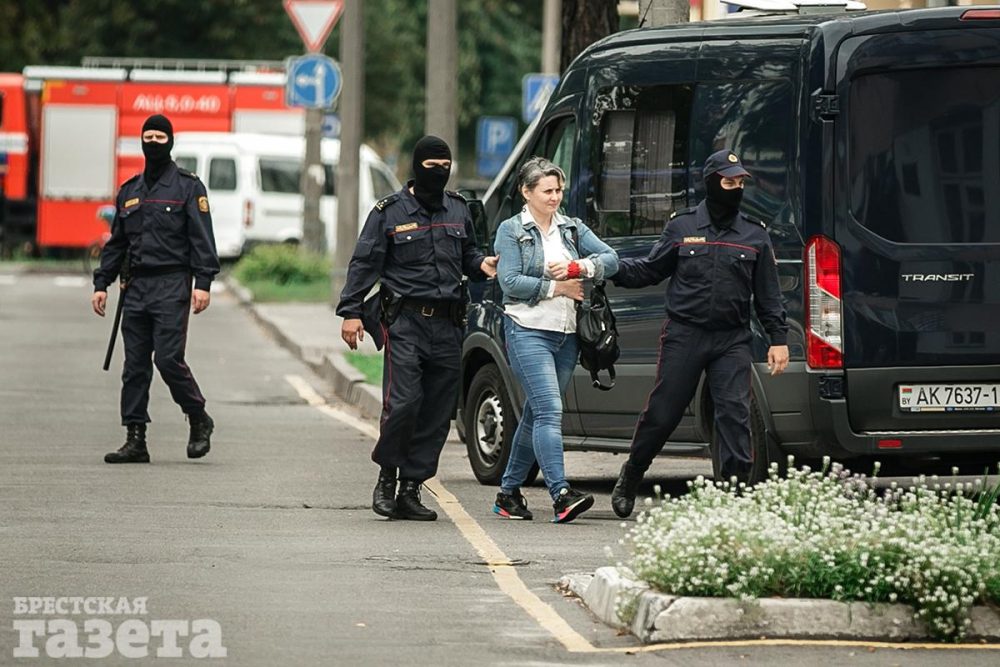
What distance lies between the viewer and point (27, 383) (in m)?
18.8

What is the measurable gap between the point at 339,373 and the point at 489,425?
21.9ft

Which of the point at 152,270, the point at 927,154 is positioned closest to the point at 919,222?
the point at 927,154

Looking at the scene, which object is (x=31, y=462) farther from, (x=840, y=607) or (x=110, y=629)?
(x=840, y=607)

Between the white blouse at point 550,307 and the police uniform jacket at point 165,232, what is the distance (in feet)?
10.0

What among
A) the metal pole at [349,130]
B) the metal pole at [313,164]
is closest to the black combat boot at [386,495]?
the metal pole at [349,130]

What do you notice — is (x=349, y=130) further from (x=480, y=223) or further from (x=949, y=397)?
(x=949, y=397)

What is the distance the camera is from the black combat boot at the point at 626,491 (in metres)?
10.9

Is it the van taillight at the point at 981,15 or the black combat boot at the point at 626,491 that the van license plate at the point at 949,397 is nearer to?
the black combat boot at the point at 626,491

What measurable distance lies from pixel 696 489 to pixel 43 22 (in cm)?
4659

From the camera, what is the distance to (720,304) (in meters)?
10.3

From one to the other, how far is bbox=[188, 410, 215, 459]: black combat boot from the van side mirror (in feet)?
7.01

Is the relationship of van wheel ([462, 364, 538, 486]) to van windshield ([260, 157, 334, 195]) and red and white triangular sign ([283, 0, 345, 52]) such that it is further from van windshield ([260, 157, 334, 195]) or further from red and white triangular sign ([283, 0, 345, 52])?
van windshield ([260, 157, 334, 195])

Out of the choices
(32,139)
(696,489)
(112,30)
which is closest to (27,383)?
(696,489)

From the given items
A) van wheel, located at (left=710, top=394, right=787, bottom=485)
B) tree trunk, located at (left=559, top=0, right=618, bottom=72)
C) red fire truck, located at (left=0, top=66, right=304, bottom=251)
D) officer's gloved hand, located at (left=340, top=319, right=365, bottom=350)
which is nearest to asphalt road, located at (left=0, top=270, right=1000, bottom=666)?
van wheel, located at (left=710, top=394, right=787, bottom=485)
